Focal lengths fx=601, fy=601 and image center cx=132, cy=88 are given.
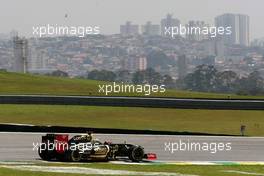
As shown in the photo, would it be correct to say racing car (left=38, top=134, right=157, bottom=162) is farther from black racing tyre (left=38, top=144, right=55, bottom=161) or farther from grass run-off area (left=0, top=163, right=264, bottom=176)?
grass run-off area (left=0, top=163, right=264, bottom=176)

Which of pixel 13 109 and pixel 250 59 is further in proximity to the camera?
pixel 250 59

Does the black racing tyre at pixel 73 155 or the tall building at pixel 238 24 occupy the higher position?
the tall building at pixel 238 24

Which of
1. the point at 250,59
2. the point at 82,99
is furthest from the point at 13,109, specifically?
the point at 250,59

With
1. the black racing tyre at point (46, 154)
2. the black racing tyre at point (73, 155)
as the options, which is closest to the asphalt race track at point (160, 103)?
the black racing tyre at point (46, 154)

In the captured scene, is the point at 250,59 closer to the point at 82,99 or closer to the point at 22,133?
the point at 82,99

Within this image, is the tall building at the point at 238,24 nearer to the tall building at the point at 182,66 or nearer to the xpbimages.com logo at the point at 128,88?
the tall building at the point at 182,66


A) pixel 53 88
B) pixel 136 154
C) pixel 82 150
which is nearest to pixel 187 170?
pixel 136 154

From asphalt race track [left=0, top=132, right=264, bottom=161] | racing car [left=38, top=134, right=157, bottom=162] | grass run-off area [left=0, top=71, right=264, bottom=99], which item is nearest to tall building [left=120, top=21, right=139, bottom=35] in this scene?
grass run-off area [left=0, top=71, right=264, bottom=99]
